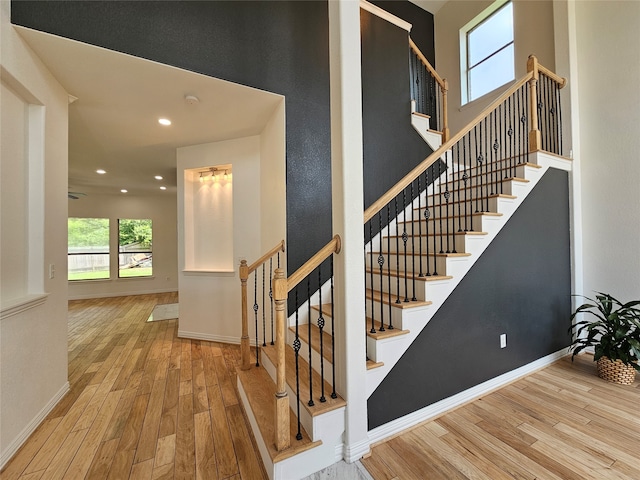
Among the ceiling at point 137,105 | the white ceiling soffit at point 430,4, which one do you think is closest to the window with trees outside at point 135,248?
the ceiling at point 137,105

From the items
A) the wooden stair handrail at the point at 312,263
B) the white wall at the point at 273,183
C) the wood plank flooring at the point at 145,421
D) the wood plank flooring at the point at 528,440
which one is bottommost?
the wood plank flooring at the point at 145,421

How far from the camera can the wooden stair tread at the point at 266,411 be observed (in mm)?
1561

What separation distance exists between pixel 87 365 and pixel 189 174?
2.72m

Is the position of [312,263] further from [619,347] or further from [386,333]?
[619,347]

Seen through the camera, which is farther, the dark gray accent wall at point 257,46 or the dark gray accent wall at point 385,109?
the dark gray accent wall at point 385,109

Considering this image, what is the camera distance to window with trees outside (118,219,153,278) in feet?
24.4

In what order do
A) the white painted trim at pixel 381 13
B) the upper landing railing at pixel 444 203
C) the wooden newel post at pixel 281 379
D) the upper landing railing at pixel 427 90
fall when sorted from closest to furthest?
the wooden newel post at pixel 281 379 < the upper landing railing at pixel 444 203 < the white painted trim at pixel 381 13 < the upper landing railing at pixel 427 90

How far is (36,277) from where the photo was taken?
2.21 metres

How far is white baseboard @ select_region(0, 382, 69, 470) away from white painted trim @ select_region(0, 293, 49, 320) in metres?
0.83

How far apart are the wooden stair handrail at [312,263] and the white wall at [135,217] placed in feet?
24.4

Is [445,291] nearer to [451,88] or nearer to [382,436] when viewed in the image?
[382,436]

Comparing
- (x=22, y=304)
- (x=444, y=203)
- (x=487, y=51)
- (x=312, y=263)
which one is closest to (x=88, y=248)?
(x=22, y=304)

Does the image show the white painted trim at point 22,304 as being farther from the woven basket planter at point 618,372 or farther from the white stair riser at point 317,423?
the woven basket planter at point 618,372

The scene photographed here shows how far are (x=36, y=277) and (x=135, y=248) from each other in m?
6.12
